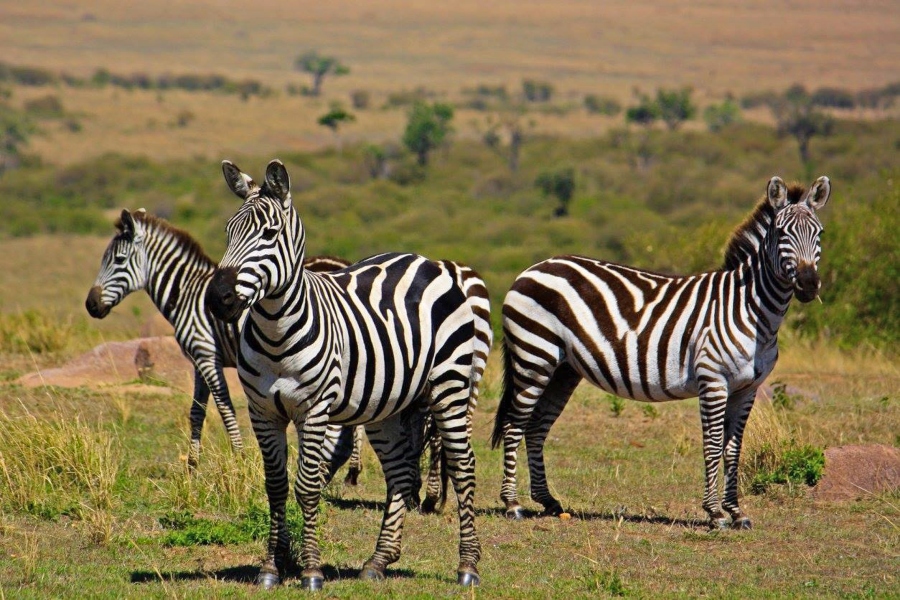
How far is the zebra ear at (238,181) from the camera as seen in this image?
21.1 ft

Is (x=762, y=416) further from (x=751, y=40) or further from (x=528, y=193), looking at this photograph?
(x=751, y=40)

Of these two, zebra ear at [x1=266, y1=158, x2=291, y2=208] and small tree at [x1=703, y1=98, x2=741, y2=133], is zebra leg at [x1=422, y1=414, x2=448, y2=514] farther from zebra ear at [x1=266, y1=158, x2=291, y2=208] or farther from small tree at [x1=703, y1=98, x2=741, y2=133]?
small tree at [x1=703, y1=98, x2=741, y2=133]

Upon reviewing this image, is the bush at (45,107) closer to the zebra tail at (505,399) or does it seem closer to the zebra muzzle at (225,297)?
the zebra tail at (505,399)

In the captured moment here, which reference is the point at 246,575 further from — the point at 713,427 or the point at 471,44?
the point at 471,44

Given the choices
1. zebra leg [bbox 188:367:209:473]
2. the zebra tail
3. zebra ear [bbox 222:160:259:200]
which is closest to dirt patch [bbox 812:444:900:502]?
the zebra tail

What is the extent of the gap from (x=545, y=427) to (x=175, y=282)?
139 inches

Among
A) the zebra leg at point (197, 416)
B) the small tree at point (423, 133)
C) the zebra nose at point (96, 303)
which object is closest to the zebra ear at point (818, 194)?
the zebra leg at point (197, 416)

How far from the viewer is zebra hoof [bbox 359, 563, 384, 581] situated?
6.79m

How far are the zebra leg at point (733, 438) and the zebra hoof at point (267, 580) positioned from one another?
148 inches

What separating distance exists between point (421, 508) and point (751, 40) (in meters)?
111

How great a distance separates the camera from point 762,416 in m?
10.8

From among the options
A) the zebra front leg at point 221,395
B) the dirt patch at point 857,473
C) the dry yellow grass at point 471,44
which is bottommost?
the dirt patch at point 857,473

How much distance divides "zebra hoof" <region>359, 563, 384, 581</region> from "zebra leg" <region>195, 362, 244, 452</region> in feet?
10.6

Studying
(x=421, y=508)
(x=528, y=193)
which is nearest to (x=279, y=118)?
(x=528, y=193)
